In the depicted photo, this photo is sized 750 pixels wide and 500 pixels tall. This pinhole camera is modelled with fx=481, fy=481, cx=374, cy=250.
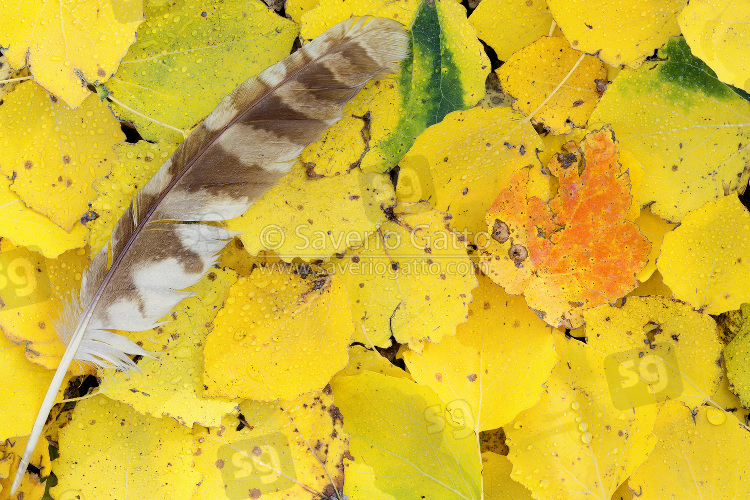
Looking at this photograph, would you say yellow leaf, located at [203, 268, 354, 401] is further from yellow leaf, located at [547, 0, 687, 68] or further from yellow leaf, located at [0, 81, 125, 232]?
yellow leaf, located at [547, 0, 687, 68]

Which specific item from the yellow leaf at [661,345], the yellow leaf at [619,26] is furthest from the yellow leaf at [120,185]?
the yellow leaf at [661,345]

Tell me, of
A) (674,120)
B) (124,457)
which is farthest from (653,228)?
(124,457)

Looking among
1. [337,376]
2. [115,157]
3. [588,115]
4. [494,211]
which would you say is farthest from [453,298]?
[115,157]

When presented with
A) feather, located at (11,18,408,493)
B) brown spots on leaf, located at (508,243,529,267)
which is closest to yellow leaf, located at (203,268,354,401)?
feather, located at (11,18,408,493)

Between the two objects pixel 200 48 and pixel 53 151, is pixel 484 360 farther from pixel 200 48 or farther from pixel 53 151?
pixel 53 151

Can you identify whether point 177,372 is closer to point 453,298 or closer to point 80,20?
point 453,298

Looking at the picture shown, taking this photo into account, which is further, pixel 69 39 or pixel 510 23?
pixel 510 23

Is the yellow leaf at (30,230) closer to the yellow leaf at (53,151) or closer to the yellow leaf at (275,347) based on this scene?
the yellow leaf at (53,151)
